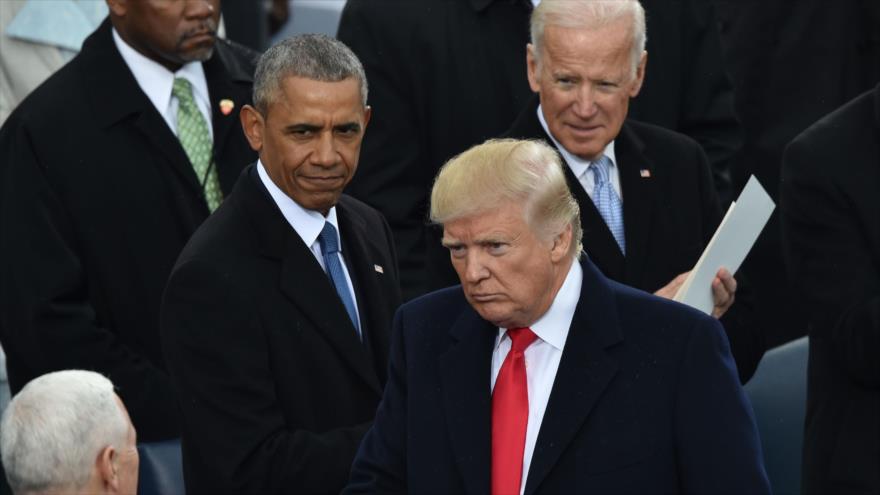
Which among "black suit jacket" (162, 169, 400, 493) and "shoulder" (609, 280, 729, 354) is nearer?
"shoulder" (609, 280, 729, 354)

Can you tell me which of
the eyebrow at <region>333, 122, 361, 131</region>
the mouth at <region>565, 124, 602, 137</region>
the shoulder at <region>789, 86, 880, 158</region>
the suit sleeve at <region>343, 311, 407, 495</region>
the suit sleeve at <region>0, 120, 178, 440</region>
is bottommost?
the suit sleeve at <region>0, 120, 178, 440</region>

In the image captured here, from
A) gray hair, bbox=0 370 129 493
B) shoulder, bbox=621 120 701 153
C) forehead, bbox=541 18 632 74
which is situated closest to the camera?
gray hair, bbox=0 370 129 493

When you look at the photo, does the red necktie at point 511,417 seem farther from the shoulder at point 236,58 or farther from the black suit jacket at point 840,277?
the shoulder at point 236,58

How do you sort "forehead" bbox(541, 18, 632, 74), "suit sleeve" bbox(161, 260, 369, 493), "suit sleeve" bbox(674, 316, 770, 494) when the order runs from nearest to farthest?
"suit sleeve" bbox(674, 316, 770, 494)
"suit sleeve" bbox(161, 260, 369, 493)
"forehead" bbox(541, 18, 632, 74)

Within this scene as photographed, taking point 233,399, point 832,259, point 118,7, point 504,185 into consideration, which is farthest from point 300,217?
Answer: point 832,259

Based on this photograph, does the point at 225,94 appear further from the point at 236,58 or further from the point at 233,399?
the point at 233,399

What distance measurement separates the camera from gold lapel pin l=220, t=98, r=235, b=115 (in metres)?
5.51

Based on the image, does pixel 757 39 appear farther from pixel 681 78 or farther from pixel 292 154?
pixel 292 154

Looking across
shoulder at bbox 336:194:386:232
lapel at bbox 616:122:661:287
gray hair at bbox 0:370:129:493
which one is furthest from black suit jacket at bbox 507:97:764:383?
gray hair at bbox 0:370:129:493

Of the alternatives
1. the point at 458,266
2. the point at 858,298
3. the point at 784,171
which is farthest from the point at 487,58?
the point at 458,266

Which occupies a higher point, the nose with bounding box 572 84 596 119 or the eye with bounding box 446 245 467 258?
the eye with bounding box 446 245 467 258

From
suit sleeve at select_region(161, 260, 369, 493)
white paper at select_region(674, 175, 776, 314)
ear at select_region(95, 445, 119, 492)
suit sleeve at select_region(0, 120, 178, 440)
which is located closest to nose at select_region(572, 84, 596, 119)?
white paper at select_region(674, 175, 776, 314)

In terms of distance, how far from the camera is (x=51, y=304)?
16.9 ft

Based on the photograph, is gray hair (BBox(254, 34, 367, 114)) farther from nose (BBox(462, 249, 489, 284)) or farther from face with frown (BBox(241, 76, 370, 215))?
nose (BBox(462, 249, 489, 284))
